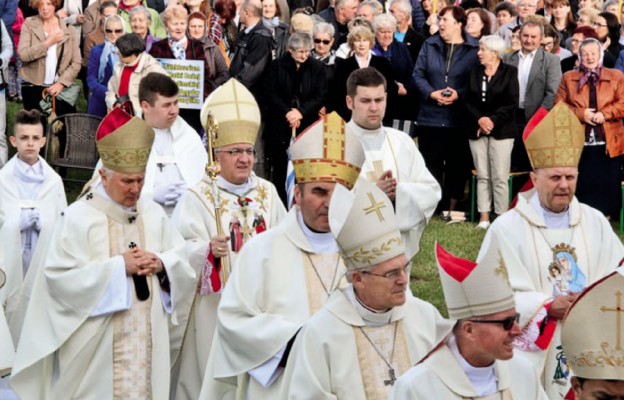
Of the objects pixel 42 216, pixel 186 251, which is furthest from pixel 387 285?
pixel 42 216

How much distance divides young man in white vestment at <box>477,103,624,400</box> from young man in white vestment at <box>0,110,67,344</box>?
3935 millimetres

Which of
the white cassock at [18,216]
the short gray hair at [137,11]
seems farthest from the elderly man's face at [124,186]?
the short gray hair at [137,11]

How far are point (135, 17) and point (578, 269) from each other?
8710mm

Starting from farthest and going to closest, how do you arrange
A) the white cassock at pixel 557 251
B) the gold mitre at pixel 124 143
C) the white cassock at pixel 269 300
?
the gold mitre at pixel 124 143 < the white cassock at pixel 557 251 < the white cassock at pixel 269 300

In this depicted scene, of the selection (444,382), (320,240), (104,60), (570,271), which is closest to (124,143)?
(320,240)

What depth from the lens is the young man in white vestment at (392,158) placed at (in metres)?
11.2

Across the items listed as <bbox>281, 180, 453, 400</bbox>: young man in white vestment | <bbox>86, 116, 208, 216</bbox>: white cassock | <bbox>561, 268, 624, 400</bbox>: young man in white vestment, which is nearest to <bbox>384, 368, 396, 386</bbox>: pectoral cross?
<bbox>281, 180, 453, 400</bbox>: young man in white vestment

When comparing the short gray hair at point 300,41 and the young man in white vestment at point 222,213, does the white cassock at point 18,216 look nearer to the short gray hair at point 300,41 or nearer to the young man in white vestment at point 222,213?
the young man in white vestment at point 222,213

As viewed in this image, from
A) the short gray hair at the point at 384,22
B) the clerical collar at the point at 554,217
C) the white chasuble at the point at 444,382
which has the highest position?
the short gray hair at the point at 384,22

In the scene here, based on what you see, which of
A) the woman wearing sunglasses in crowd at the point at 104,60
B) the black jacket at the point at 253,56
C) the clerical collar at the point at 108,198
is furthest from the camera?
the woman wearing sunglasses in crowd at the point at 104,60

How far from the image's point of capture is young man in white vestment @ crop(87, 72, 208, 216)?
38.5 feet

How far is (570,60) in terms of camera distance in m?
16.9

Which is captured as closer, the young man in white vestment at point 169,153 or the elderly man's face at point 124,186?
the elderly man's face at point 124,186

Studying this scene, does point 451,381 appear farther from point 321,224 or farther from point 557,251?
point 557,251
